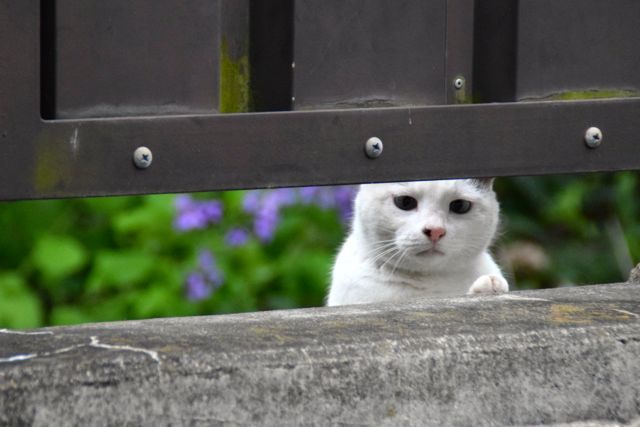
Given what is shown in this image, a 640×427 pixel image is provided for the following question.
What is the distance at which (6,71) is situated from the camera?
142 cm

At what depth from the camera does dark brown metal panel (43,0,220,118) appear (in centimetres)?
147

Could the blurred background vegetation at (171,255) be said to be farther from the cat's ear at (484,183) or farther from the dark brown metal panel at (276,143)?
the dark brown metal panel at (276,143)

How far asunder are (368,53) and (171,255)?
315cm

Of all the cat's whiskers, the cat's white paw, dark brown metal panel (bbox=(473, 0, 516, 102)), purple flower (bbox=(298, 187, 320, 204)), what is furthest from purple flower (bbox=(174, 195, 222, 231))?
dark brown metal panel (bbox=(473, 0, 516, 102))

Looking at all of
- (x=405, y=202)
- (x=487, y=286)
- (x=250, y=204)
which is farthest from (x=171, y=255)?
(x=487, y=286)

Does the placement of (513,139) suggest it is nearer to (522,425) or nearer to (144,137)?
(522,425)

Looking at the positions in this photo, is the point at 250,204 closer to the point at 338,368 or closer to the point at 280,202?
the point at 280,202

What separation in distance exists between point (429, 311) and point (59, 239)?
3.00 metres

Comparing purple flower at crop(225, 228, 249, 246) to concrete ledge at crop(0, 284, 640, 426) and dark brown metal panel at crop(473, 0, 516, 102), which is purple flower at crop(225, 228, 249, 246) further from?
dark brown metal panel at crop(473, 0, 516, 102)

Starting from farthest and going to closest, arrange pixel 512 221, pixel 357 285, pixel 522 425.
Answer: pixel 512 221 → pixel 357 285 → pixel 522 425

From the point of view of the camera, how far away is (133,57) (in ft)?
4.95

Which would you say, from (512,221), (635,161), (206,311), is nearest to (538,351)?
(635,161)

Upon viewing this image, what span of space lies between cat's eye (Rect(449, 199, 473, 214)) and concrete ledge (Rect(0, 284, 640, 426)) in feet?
4.65

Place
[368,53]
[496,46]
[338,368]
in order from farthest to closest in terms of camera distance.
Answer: [496,46], [368,53], [338,368]
